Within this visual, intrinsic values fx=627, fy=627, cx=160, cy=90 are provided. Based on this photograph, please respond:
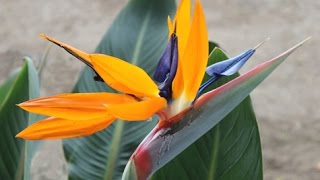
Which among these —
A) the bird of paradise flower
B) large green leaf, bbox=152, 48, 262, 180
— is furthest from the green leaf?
large green leaf, bbox=152, 48, 262, 180

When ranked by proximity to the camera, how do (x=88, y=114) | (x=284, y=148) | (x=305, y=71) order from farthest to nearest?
(x=305, y=71) → (x=284, y=148) → (x=88, y=114)

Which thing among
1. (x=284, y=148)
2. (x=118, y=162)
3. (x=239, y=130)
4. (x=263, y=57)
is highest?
(x=239, y=130)

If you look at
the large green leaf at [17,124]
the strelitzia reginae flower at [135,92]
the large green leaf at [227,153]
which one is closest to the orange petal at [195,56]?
the strelitzia reginae flower at [135,92]

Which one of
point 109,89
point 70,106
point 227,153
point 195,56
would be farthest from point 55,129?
point 109,89

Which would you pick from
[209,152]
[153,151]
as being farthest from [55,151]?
[153,151]

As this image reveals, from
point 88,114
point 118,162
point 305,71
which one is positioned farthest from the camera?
point 305,71

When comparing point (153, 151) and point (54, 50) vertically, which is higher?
point (153, 151)

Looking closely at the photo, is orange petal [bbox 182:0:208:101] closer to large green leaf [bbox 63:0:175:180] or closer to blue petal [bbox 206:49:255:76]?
blue petal [bbox 206:49:255:76]

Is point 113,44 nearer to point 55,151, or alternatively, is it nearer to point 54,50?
point 55,151

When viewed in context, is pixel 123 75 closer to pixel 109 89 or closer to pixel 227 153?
pixel 227 153
